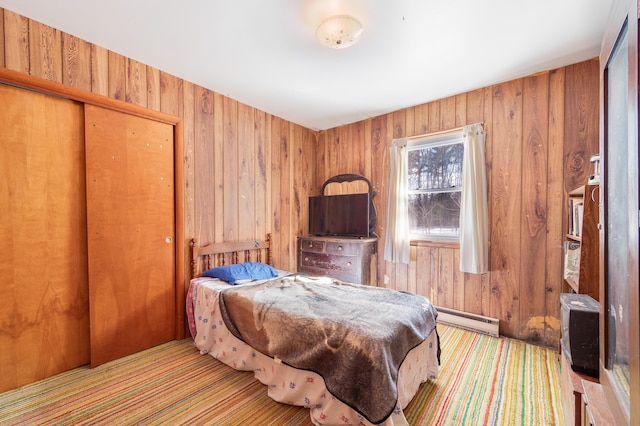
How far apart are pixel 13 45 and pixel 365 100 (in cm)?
287

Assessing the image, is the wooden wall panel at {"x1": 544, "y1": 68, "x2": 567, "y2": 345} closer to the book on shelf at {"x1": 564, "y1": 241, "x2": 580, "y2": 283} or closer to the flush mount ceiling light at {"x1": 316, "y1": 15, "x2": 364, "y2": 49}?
Answer: the book on shelf at {"x1": 564, "y1": 241, "x2": 580, "y2": 283}

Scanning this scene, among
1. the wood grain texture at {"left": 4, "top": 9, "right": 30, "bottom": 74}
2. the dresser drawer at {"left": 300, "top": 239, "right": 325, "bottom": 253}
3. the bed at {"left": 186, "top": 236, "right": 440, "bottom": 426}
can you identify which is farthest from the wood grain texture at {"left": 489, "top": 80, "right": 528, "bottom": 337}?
the wood grain texture at {"left": 4, "top": 9, "right": 30, "bottom": 74}

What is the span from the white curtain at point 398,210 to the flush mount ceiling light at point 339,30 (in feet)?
5.59

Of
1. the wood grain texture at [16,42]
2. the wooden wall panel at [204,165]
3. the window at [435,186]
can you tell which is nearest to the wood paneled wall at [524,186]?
the window at [435,186]

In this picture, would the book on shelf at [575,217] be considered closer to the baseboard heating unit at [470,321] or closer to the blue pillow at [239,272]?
the baseboard heating unit at [470,321]

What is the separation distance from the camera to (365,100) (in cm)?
306

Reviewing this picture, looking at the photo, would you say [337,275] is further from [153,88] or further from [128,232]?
[153,88]

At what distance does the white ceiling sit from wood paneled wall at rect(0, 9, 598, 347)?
16 centimetres

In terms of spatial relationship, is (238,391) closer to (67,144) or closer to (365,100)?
(67,144)

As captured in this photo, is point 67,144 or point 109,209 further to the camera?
point 109,209

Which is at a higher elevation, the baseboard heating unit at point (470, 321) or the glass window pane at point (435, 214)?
the glass window pane at point (435, 214)

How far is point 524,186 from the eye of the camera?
8.41 feet

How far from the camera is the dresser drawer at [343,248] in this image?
3.24 m

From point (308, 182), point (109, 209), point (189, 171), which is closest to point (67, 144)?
point (109, 209)
